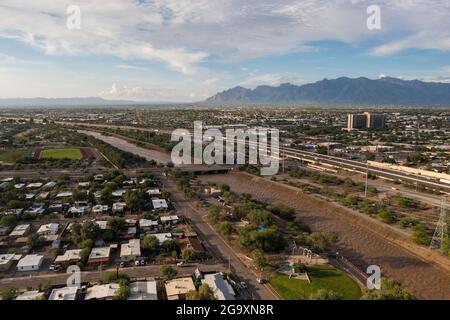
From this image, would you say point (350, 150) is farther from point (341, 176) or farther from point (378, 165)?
point (341, 176)

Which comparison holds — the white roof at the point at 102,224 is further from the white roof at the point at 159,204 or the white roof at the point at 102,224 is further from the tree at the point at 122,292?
the tree at the point at 122,292

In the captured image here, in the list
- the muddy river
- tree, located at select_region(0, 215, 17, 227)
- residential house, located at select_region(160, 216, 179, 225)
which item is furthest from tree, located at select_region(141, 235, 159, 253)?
the muddy river

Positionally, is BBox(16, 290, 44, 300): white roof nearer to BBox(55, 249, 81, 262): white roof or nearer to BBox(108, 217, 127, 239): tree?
BBox(55, 249, 81, 262): white roof

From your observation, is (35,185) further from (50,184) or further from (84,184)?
(84,184)

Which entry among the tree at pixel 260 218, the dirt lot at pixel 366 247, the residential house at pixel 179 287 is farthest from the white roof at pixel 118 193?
the residential house at pixel 179 287
